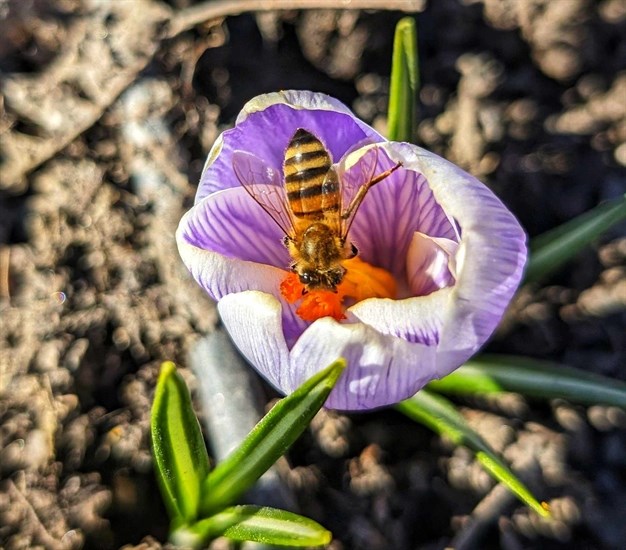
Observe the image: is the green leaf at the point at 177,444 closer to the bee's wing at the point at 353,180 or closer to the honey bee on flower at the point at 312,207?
the honey bee on flower at the point at 312,207

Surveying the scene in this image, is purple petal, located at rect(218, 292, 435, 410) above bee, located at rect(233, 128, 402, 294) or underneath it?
underneath

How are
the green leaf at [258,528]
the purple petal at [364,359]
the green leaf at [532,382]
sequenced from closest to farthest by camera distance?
the purple petal at [364,359] < the green leaf at [258,528] < the green leaf at [532,382]

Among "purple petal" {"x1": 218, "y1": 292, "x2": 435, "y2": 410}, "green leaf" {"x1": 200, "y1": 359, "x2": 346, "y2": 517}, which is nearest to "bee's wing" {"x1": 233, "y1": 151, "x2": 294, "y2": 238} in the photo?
"purple petal" {"x1": 218, "y1": 292, "x2": 435, "y2": 410}

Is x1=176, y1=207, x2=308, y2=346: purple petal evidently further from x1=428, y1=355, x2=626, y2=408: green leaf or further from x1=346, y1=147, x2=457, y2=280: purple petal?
x1=428, y1=355, x2=626, y2=408: green leaf

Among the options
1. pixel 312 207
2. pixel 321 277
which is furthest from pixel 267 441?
pixel 312 207

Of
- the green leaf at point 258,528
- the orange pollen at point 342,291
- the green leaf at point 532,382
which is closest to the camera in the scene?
the green leaf at point 258,528

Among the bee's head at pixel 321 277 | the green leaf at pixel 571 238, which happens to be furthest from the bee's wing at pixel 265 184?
the green leaf at pixel 571 238

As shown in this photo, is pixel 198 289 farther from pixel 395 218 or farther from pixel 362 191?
pixel 362 191
